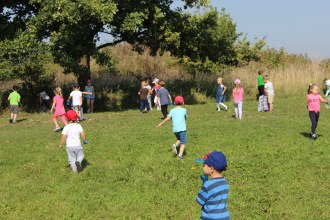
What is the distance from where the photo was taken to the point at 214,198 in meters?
5.57

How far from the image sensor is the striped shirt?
18.1 ft

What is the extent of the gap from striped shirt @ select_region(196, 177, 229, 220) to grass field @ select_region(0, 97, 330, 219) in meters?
2.85

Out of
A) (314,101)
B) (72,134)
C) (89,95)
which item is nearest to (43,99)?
(89,95)

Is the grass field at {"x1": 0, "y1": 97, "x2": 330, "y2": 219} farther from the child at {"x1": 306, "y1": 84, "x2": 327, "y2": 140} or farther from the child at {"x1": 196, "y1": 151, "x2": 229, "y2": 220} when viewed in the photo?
the child at {"x1": 196, "y1": 151, "x2": 229, "y2": 220}

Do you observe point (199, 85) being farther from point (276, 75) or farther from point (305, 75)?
point (305, 75)

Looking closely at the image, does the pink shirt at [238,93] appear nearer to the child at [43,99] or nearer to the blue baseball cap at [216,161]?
the child at [43,99]

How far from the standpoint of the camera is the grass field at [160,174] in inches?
348

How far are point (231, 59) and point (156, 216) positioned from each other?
24.2m

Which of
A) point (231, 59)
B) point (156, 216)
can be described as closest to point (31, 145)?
A: point (156, 216)

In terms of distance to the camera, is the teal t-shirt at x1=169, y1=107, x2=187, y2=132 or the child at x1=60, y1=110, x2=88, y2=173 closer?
the child at x1=60, y1=110, x2=88, y2=173

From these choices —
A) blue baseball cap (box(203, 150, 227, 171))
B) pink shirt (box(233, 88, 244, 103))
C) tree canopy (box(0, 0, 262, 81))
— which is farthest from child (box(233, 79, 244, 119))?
blue baseball cap (box(203, 150, 227, 171))

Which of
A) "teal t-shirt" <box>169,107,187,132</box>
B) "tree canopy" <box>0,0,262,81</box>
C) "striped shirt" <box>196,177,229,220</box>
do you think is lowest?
"striped shirt" <box>196,177,229,220</box>

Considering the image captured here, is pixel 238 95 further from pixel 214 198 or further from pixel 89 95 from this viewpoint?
pixel 214 198

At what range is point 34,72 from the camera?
87.9 ft
